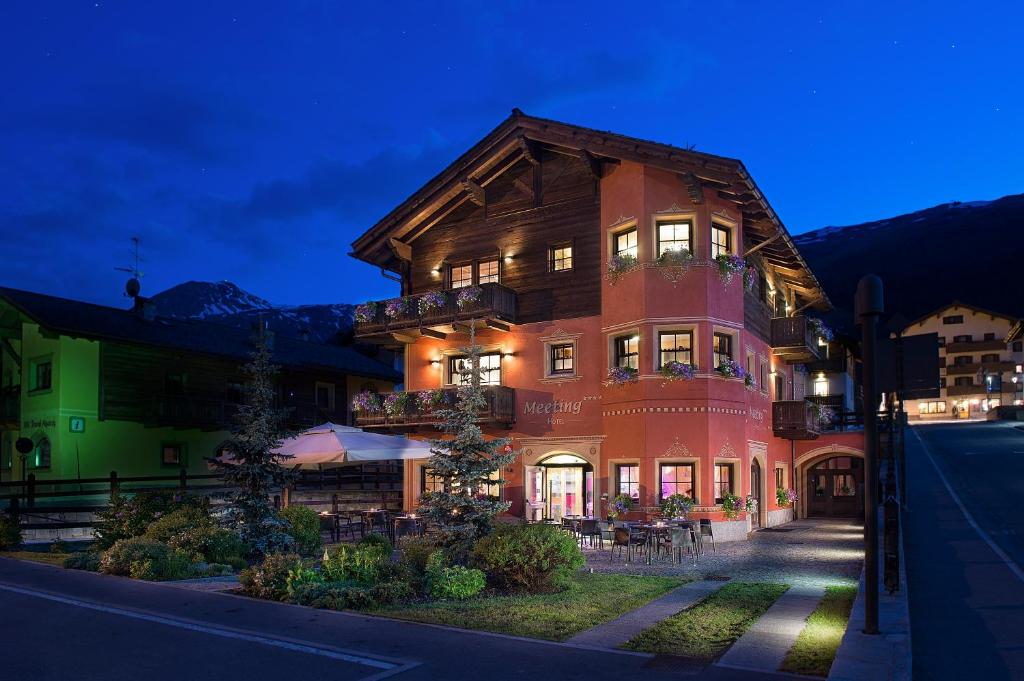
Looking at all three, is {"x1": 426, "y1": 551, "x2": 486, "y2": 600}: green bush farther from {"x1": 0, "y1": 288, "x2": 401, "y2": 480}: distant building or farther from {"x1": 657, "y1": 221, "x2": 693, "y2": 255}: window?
{"x1": 0, "y1": 288, "x2": 401, "y2": 480}: distant building

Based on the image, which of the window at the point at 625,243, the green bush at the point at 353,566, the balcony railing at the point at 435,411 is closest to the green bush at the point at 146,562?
the green bush at the point at 353,566

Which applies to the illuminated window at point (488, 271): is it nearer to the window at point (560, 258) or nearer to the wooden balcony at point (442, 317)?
the wooden balcony at point (442, 317)

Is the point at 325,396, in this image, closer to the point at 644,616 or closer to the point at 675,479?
the point at 675,479

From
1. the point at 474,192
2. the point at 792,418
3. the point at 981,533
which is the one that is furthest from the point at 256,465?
the point at 792,418

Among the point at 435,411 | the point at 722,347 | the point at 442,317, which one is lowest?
the point at 435,411

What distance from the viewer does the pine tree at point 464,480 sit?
14828 mm

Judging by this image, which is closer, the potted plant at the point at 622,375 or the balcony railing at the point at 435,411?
the potted plant at the point at 622,375

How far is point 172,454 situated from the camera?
3591cm

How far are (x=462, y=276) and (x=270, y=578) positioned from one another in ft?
58.5

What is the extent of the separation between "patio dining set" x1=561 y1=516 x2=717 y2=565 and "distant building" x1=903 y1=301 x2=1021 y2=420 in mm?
93376

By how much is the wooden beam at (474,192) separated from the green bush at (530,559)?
56.9 ft

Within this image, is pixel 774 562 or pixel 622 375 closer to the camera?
pixel 774 562

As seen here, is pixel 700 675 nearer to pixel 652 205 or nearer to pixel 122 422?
pixel 652 205

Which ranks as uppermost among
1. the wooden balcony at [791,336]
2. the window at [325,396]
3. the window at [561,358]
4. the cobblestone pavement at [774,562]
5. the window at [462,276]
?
the window at [462,276]
